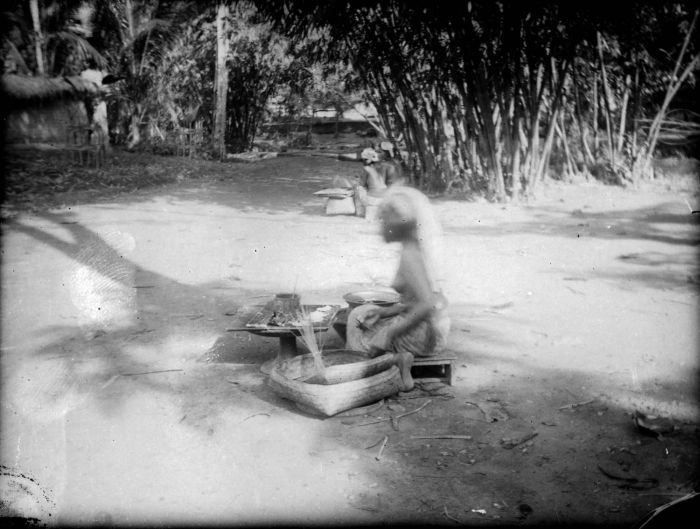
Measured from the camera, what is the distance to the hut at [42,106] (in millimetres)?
16109

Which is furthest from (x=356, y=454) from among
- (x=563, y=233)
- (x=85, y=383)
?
(x=563, y=233)

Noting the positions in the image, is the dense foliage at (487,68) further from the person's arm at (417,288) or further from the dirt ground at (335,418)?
the person's arm at (417,288)

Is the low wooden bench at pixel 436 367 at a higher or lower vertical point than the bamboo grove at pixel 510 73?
lower

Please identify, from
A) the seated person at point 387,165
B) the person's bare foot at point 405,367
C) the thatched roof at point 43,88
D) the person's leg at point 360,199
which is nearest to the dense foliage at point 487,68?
the thatched roof at point 43,88

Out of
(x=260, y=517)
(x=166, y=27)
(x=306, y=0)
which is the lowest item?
(x=260, y=517)

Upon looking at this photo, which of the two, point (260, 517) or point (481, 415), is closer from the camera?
point (260, 517)

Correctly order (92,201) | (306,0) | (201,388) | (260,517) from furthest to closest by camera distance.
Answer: (92,201) → (306,0) → (201,388) → (260,517)

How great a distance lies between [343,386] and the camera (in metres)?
3.34

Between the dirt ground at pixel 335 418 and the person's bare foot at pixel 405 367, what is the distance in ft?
0.29

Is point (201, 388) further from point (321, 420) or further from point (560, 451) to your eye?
point (560, 451)

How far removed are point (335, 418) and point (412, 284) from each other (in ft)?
3.06

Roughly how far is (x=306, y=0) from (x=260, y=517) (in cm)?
810

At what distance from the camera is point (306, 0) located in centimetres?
891

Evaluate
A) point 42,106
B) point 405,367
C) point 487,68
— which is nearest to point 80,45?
point 42,106
